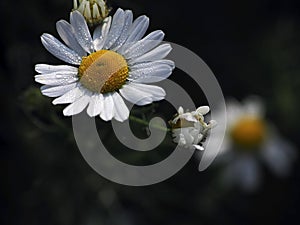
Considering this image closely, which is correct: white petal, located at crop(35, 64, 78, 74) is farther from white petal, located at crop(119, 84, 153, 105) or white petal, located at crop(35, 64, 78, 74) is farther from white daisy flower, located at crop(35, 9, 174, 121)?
white petal, located at crop(119, 84, 153, 105)

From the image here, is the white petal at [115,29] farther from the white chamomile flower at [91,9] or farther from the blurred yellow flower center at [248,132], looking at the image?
the blurred yellow flower center at [248,132]

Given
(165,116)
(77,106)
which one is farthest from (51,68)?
(165,116)

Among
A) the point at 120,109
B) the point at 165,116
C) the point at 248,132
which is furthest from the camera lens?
the point at 248,132

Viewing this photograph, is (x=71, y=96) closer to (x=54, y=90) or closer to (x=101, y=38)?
(x=54, y=90)

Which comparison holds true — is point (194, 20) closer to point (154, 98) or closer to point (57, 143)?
point (57, 143)

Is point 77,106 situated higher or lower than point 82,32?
lower

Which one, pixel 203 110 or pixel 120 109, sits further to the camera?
pixel 203 110

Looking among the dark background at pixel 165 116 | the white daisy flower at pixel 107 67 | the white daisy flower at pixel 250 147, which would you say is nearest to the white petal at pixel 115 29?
the white daisy flower at pixel 107 67

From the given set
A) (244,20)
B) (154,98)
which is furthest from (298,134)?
(154,98)
